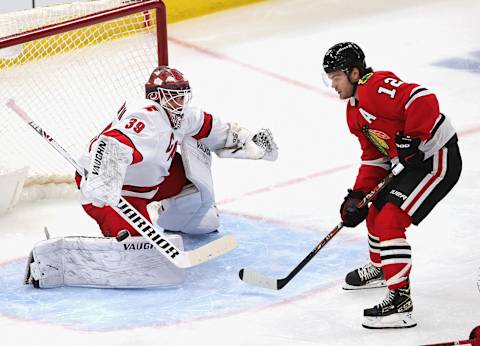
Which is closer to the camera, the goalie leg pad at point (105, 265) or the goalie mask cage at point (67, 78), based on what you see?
the goalie leg pad at point (105, 265)

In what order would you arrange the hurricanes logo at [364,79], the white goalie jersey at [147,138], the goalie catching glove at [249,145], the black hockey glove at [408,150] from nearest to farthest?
the black hockey glove at [408,150]
the hurricanes logo at [364,79]
the white goalie jersey at [147,138]
the goalie catching glove at [249,145]

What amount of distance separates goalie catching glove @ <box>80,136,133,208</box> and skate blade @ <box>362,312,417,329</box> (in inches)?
33.7

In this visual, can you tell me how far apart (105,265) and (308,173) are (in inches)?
50.0

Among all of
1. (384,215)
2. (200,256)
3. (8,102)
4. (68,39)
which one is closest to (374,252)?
(384,215)

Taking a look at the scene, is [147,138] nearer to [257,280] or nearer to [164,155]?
[164,155]

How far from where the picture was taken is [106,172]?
4.06 m

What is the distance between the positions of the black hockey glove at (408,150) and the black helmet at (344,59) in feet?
0.83

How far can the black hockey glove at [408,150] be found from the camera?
373 cm

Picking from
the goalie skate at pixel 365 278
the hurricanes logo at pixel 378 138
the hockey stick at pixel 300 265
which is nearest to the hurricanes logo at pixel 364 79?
the hurricanes logo at pixel 378 138

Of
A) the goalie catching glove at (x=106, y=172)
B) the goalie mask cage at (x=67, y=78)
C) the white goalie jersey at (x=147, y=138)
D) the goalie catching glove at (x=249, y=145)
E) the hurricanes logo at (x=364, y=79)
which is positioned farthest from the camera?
the goalie mask cage at (x=67, y=78)

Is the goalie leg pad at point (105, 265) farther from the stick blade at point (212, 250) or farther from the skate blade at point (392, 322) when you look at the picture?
the skate blade at point (392, 322)

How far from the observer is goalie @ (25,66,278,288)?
4090 mm

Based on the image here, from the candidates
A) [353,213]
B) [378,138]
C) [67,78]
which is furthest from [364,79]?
[67,78]

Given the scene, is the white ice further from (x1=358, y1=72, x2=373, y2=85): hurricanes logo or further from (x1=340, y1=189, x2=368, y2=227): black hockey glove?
(x1=358, y1=72, x2=373, y2=85): hurricanes logo
